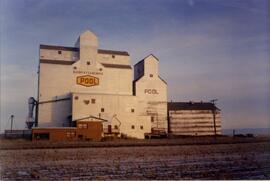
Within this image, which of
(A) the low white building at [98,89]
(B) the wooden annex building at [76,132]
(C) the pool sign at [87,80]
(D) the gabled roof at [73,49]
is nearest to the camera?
(B) the wooden annex building at [76,132]

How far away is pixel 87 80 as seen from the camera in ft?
144

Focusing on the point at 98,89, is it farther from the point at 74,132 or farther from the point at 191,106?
the point at 191,106

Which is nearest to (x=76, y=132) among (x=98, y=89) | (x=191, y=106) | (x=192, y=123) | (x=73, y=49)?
(x=98, y=89)

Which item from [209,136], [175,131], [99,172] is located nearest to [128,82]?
[175,131]

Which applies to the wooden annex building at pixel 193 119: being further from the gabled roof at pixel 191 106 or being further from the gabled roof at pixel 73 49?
the gabled roof at pixel 73 49

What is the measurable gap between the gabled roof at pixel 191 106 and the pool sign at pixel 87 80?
12.3 m

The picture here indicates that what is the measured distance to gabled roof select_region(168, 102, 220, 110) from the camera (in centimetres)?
4935

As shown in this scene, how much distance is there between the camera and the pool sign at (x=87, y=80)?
4341 cm

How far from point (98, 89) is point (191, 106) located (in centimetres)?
1539

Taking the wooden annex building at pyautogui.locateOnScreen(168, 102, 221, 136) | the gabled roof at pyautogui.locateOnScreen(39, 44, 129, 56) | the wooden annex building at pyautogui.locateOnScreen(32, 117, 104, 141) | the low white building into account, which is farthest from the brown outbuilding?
the wooden annex building at pyautogui.locateOnScreen(168, 102, 221, 136)

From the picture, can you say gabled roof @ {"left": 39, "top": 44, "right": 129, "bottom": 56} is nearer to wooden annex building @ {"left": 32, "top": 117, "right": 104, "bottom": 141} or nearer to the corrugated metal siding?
wooden annex building @ {"left": 32, "top": 117, "right": 104, "bottom": 141}

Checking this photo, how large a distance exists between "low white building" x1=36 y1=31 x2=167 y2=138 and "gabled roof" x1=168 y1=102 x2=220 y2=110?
2.60 meters

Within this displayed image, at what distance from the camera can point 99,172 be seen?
12.1 m

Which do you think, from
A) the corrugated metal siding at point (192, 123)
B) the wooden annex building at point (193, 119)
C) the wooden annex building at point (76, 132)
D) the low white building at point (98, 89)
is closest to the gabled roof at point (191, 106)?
the wooden annex building at point (193, 119)
